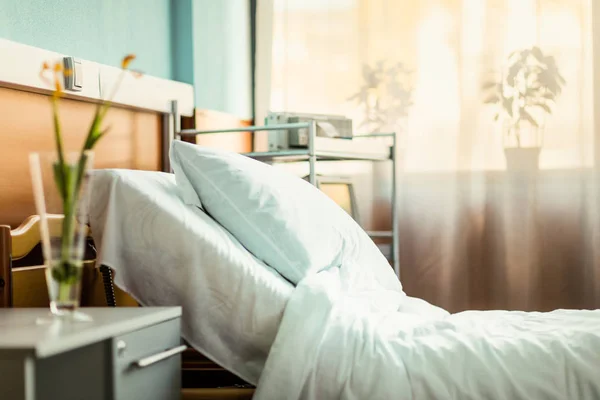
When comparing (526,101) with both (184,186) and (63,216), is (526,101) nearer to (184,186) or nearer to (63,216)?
(184,186)

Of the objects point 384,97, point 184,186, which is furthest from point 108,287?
point 384,97

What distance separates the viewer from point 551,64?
2963mm

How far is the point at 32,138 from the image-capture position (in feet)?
A: 6.30

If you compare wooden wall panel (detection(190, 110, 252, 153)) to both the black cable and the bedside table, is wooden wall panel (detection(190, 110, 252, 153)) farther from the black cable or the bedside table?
the bedside table

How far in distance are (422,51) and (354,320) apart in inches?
71.3

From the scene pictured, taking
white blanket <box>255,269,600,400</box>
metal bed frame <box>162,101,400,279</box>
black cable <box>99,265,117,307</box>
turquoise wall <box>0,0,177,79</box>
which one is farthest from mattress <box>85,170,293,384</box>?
metal bed frame <box>162,101,400,279</box>

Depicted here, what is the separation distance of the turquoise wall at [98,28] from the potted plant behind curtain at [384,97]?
83 cm

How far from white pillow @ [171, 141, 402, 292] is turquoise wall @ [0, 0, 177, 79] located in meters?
0.50

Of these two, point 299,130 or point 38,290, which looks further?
point 299,130

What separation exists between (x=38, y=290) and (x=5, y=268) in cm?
25

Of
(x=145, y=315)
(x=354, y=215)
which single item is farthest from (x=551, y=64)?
(x=145, y=315)

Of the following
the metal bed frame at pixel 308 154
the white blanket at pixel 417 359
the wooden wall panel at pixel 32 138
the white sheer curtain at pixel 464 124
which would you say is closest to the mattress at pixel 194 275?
the white blanket at pixel 417 359

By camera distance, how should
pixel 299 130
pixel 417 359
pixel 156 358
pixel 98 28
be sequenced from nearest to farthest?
pixel 156 358, pixel 417 359, pixel 98 28, pixel 299 130

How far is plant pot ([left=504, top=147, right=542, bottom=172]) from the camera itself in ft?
9.75
